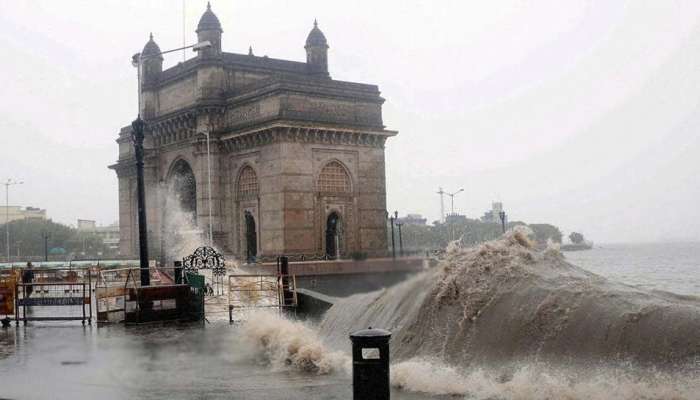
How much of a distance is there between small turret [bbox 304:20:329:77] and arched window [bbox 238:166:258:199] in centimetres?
1000

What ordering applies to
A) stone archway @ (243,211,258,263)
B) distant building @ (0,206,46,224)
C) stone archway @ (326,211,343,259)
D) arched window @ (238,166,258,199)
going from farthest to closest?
distant building @ (0,206,46,224) → stone archway @ (243,211,258,263) → arched window @ (238,166,258,199) → stone archway @ (326,211,343,259)

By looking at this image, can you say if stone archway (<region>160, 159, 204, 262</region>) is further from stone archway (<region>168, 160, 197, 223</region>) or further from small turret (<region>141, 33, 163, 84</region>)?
small turret (<region>141, 33, 163, 84</region>)

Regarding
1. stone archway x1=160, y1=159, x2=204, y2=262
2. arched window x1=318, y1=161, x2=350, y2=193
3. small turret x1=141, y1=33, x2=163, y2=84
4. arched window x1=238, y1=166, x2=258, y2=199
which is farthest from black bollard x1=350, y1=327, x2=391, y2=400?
small turret x1=141, y1=33, x2=163, y2=84

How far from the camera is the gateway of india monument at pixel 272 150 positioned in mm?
45938

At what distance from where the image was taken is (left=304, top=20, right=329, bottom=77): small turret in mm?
56219

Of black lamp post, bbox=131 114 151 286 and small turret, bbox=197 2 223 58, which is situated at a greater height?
small turret, bbox=197 2 223 58

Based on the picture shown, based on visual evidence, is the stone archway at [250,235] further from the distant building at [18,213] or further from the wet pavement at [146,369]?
the distant building at [18,213]

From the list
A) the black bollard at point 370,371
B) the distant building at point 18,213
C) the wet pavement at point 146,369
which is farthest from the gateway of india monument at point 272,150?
the distant building at point 18,213

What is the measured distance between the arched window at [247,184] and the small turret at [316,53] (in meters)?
10.0

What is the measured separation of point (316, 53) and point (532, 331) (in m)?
48.2

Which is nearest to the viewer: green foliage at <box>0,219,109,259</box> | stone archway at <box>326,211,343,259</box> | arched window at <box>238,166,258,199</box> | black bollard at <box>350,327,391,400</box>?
black bollard at <box>350,327,391,400</box>

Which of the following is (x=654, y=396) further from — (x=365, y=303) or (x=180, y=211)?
(x=180, y=211)

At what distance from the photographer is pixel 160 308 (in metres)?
20.4

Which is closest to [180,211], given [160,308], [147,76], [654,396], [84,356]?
[147,76]
